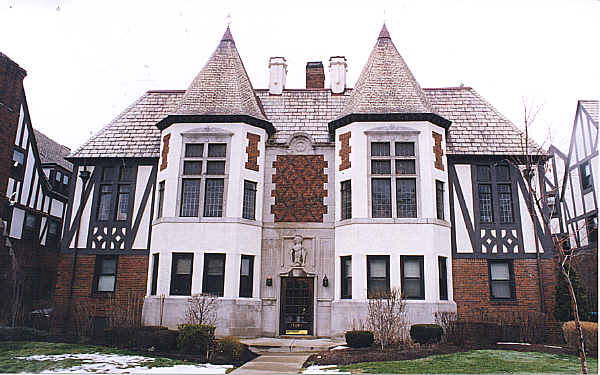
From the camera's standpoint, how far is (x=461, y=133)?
58.5ft

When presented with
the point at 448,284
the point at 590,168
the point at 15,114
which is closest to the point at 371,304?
the point at 448,284

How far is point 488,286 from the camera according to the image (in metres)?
15.8

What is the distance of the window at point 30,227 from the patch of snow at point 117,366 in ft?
33.2

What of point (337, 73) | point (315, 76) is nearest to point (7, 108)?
point (315, 76)

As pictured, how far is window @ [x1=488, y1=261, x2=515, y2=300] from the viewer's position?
15.9m

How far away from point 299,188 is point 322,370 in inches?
310

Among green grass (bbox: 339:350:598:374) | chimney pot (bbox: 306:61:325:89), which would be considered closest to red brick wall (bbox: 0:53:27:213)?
chimney pot (bbox: 306:61:325:89)

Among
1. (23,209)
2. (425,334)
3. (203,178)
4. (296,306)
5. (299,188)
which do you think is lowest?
(425,334)

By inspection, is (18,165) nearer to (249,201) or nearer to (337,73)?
(249,201)

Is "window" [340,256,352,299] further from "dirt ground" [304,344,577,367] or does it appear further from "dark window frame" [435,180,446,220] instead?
"dark window frame" [435,180,446,220]

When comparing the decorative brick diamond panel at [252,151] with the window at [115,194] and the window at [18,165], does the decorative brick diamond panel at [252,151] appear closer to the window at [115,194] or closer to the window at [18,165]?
the window at [115,194]

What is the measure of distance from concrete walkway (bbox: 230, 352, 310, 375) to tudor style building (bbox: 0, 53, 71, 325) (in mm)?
8270

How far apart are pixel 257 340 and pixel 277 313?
146cm

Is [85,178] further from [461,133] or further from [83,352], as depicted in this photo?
[461,133]
